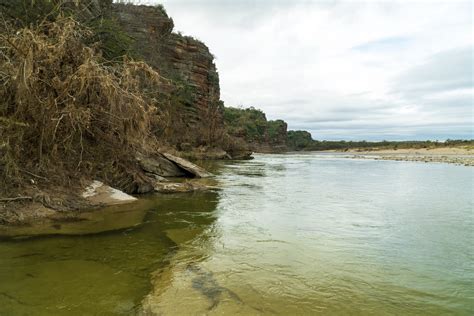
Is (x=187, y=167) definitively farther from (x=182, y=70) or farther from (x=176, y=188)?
(x=182, y=70)

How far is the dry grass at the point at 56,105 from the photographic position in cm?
725

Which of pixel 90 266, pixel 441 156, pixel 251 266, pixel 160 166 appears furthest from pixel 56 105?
pixel 441 156

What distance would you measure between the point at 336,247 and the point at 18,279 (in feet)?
14.2

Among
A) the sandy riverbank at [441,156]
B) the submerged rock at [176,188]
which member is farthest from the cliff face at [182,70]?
the sandy riverbank at [441,156]

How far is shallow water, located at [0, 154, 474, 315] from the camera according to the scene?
11.4ft

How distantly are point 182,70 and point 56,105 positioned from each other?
34.1m

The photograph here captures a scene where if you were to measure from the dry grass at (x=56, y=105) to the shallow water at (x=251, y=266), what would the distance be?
95.6 inches

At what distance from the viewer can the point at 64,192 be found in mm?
7805

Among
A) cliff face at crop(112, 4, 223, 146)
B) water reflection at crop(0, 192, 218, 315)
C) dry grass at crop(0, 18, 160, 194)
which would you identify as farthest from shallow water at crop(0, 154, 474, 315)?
cliff face at crop(112, 4, 223, 146)

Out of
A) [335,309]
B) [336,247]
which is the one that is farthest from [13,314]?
[336,247]

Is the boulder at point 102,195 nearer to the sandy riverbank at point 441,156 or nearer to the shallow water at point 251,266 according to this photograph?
the shallow water at point 251,266

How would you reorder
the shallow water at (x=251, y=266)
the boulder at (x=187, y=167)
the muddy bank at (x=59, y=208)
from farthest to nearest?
the boulder at (x=187, y=167) < the muddy bank at (x=59, y=208) < the shallow water at (x=251, y=266)

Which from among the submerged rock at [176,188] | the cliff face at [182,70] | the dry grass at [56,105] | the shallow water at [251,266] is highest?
the cliff face at [182,70]

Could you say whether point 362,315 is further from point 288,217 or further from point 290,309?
point 288,217
